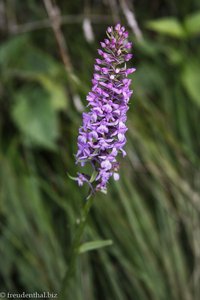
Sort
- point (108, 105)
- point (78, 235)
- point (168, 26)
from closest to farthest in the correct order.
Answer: point (108, 105) → point (78, 235) → point (168, 26)

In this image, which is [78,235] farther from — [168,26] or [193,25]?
[193,25]

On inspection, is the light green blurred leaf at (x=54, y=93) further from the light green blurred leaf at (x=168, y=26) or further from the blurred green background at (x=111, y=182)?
the light green blurred leaf at (x=168, y=26)

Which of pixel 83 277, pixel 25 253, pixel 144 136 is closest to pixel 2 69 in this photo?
pixel 144 136

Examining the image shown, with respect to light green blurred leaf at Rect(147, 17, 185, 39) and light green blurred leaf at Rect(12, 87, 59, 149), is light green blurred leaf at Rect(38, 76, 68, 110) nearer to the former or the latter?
light green blurred leaf at Rect(12, 87, 59, 149)

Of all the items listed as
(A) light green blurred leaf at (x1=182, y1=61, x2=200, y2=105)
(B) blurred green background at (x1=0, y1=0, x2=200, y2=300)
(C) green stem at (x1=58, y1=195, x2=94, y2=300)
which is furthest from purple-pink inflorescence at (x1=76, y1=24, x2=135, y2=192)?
(A) light green blurred leaf at (x1=182, y1=61, x2=200, y2=105)

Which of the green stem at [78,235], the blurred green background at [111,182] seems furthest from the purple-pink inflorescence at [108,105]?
the blurred green background at [111,182]

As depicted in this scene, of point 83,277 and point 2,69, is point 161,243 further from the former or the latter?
point 2,69

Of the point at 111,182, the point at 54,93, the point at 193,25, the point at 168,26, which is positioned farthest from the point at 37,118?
the point at 193,25
